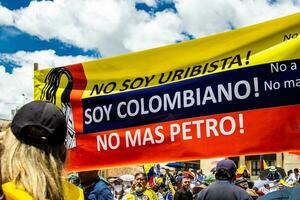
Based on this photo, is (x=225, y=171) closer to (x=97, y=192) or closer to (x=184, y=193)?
(x=97, y=192)

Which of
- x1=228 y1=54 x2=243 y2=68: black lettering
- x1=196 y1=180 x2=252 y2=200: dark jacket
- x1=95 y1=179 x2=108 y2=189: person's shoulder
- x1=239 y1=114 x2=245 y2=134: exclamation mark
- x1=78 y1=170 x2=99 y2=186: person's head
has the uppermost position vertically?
x1=228 y1=54 x2=243 y2=68: black lettering

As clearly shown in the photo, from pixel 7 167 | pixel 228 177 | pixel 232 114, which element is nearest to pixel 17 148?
pixel 7 167

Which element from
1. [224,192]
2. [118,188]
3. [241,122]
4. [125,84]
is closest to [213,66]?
[241,122]

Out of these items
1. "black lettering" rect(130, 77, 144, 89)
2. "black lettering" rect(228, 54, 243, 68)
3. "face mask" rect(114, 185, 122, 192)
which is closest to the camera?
"black lettering" rect(228, 54, 243, 68)

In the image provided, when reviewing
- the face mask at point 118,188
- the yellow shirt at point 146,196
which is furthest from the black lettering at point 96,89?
the face mask at point 118,188

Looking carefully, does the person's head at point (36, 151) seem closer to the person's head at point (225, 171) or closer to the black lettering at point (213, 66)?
the black lettering at point (213, 66)

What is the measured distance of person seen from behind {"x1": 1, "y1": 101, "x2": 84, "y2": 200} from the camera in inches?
70.7

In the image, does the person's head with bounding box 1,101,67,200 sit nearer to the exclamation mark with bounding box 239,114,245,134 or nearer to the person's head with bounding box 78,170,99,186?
the exclamation mark with bounding box 239,114,245,134

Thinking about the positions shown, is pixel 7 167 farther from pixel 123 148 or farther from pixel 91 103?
pixel 91 103

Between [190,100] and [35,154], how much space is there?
8.33 feet

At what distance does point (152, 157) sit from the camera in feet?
14.4

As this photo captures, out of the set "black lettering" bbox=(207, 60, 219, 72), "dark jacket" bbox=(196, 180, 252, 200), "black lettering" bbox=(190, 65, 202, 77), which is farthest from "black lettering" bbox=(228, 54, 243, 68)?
"dark jacket" bbox=(196, 180, 252, 200)

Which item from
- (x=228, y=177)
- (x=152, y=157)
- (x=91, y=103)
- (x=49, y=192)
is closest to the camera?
(x=49, y=192)

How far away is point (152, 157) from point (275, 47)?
1.43 m
